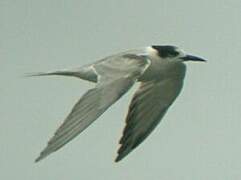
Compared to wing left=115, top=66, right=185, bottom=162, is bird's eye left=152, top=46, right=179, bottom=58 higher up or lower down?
higher up

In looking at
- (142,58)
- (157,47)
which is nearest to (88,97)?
(142,58)

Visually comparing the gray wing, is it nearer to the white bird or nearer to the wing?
the white bird

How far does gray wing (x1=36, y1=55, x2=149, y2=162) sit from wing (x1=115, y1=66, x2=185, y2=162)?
0.25m

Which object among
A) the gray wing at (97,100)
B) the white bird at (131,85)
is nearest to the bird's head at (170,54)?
the white bird at (131,85)

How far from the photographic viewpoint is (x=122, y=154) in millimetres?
2104

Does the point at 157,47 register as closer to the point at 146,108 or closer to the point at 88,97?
the point at 146,108

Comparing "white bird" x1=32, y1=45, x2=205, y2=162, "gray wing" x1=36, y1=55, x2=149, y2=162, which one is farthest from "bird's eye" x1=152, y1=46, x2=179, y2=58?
"gray wing" x1=36, y1=55, x2=149, y2=162

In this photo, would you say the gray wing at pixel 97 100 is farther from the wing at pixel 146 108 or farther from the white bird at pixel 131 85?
the wing at pixel 146 108

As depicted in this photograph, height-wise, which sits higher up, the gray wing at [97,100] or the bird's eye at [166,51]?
the gray wing at [97,100]

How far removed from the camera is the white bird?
1665 mm

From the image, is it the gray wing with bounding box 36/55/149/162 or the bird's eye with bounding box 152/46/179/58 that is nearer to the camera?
the gray wing with bounding box 36/55/149/162

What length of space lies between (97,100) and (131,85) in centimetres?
9

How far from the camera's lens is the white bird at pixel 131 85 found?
1665 millimetres

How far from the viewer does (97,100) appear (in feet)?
5.51
